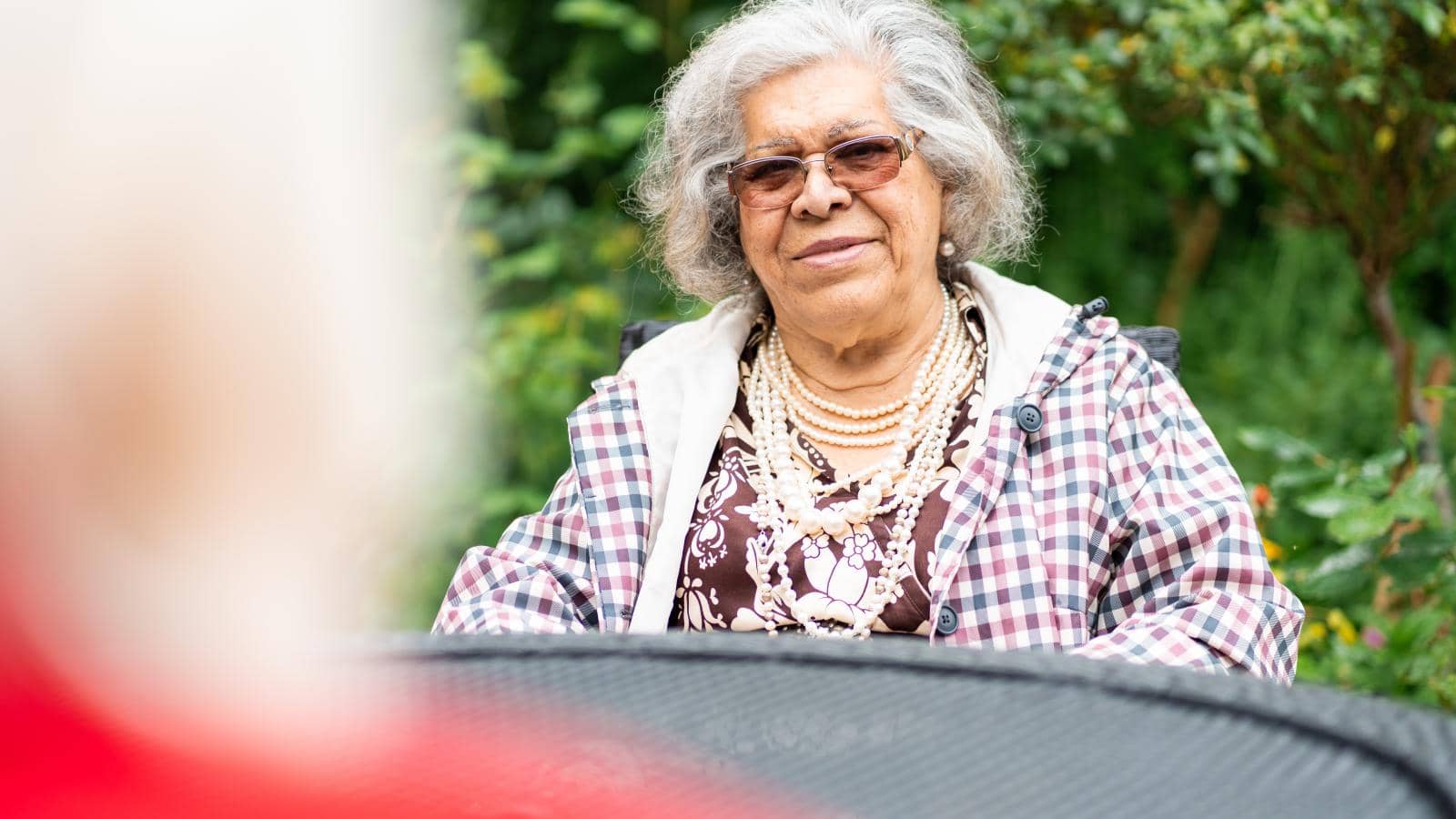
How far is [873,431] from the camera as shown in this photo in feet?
6.74

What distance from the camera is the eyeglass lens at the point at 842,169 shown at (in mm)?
2016

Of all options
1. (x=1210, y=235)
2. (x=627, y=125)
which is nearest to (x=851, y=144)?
(x=627, y=125)

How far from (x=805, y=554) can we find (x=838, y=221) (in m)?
0.48

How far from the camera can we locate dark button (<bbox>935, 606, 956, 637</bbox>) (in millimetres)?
1831

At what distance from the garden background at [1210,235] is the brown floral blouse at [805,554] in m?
0.57

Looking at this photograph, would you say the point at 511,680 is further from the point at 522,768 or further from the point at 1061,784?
the point at 1061,784

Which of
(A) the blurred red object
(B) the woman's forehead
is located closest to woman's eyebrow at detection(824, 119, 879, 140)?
(B) the woman's forehead

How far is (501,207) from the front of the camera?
16.2ft

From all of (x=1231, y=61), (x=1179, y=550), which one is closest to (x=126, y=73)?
(x=1179, y=550)

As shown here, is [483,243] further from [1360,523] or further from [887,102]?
[1360,523]

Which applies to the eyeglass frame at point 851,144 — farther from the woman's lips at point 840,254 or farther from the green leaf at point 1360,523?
the green leaf at point 1360,523

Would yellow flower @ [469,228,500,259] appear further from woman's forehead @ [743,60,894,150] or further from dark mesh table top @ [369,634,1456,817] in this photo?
dark mesh table top @ [369,634,1456,817]

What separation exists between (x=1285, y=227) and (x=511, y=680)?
4760 mm

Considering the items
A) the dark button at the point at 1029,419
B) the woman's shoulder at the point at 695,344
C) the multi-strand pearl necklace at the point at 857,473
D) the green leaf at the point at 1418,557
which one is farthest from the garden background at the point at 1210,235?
the dark button at the point at 1029,419
